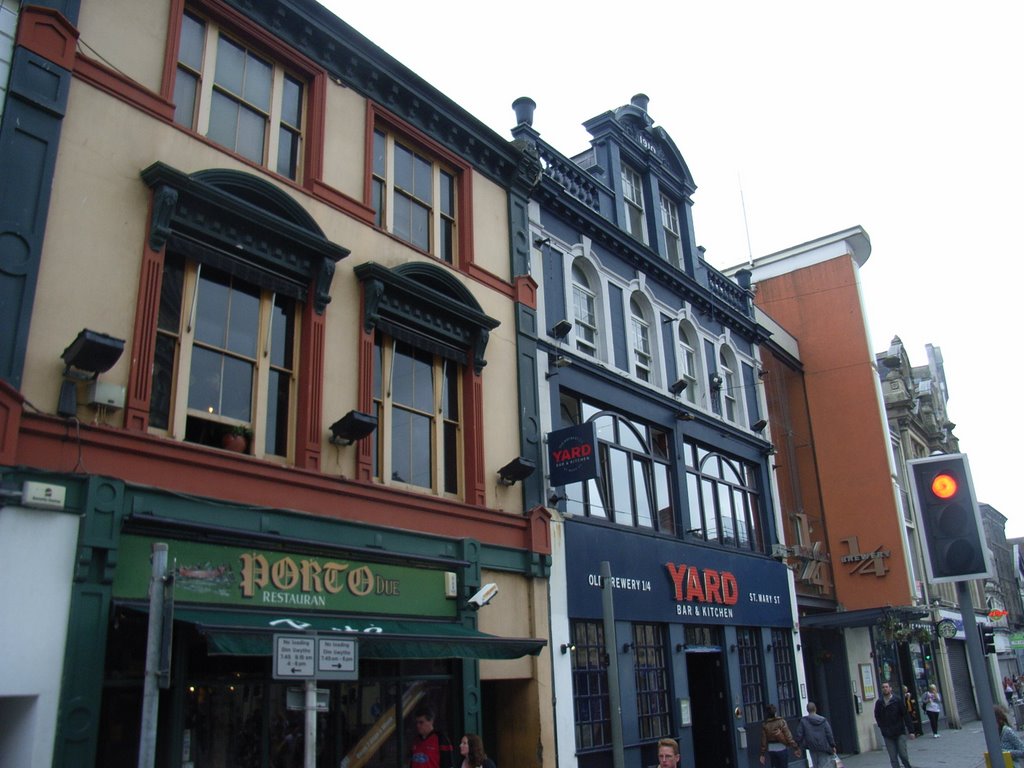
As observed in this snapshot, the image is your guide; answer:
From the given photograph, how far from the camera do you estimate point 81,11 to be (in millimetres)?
10523

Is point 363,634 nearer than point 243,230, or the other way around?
point 363,634

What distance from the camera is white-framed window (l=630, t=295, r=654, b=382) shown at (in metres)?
20.3

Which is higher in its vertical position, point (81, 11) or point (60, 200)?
point (81, 11)

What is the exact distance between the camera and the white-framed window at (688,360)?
873 inches

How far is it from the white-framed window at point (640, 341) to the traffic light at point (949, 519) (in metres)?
12.4

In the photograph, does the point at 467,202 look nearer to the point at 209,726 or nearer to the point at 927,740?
the point at 209,726

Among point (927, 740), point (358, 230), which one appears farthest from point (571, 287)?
point (927, 740)

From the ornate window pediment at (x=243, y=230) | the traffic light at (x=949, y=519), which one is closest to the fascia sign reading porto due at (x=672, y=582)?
the ornate window pediment at (x=243, y=230)

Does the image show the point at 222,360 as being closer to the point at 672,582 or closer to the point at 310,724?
the point at 310,724

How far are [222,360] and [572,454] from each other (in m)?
6.50

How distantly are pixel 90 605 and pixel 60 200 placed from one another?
4.38 metres

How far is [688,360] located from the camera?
22.9m

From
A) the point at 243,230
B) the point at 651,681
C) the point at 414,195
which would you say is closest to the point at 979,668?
the point at 243,230

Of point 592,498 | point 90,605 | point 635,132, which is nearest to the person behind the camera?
point 90,605
